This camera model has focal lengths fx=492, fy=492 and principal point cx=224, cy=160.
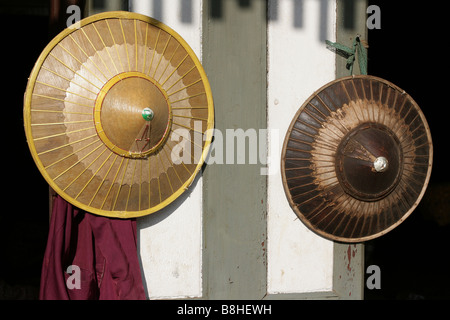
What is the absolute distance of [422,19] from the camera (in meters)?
4.95

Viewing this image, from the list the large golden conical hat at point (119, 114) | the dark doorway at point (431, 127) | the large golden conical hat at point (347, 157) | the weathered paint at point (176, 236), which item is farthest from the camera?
the dark doorway at point (431, 127)

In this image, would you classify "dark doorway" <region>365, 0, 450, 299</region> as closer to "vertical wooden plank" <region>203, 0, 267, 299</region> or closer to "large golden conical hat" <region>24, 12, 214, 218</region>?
"vertical wooden plank" <region>203, 0, 267, 299</region>

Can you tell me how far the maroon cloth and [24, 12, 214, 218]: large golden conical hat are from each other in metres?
0.09

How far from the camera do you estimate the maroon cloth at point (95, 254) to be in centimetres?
237

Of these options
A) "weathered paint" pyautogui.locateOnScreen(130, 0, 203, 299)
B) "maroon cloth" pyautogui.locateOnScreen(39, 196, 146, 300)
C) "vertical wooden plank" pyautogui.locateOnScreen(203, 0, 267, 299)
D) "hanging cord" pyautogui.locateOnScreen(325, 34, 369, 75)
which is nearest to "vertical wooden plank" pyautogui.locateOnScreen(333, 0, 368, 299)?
"hanging cord" pyautogui.locateOnScreen(325, 34, 369, 75)

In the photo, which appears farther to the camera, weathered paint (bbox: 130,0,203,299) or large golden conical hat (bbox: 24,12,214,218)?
weathered paint (bbox: 130,0,203,299)

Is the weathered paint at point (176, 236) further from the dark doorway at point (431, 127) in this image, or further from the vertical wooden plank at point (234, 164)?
the dark doorway at point (431, 127)

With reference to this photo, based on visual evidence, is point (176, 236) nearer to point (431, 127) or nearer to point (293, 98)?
point (293, 98)

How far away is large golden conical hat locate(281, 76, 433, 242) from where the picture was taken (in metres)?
2.72

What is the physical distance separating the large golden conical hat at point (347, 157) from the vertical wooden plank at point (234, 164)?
0.22 meters

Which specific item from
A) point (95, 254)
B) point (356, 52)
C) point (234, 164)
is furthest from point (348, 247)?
point (95, 254)

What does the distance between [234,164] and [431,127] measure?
11.6 ft

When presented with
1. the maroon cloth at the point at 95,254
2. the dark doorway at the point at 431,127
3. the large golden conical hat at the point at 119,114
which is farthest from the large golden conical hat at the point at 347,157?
the dark doorway at the point at 431,127

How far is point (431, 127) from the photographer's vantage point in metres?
5.45
